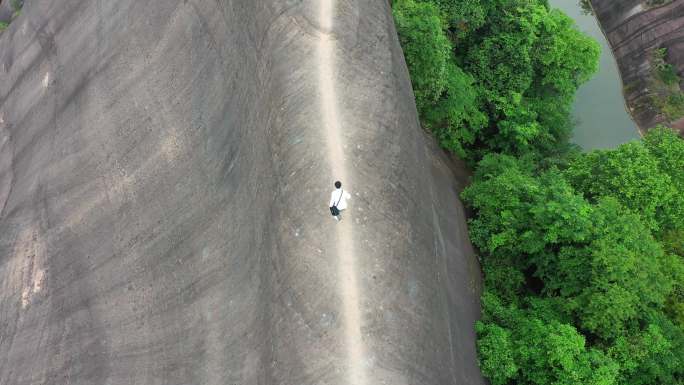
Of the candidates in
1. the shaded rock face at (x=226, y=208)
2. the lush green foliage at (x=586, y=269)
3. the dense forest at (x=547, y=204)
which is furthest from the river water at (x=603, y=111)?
the shaded rock face at (x=226, y=208)

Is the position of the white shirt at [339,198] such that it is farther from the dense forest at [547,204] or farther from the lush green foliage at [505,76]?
the lush green foliage at [505,76]

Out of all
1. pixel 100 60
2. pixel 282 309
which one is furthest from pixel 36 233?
pixel 282 309

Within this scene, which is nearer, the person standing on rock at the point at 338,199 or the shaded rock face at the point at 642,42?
the person standing on rock at the point at 338,199

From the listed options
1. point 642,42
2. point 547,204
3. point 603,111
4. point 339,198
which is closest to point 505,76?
point 547,204

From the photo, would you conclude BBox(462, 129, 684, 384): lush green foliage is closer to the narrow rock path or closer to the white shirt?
the narrow rock path

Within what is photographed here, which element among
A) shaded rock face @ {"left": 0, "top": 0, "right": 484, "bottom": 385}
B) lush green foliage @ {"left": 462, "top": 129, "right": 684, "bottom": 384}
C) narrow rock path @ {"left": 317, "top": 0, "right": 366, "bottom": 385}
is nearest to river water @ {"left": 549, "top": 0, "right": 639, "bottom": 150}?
lush green foliage @ {"left": 462, "top": 129, "right": 684, "bottom": 384}

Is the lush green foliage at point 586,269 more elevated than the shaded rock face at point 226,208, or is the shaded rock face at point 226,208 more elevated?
the shaded rock face at point 226,208

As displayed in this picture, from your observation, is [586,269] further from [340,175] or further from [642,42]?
[642,42]
